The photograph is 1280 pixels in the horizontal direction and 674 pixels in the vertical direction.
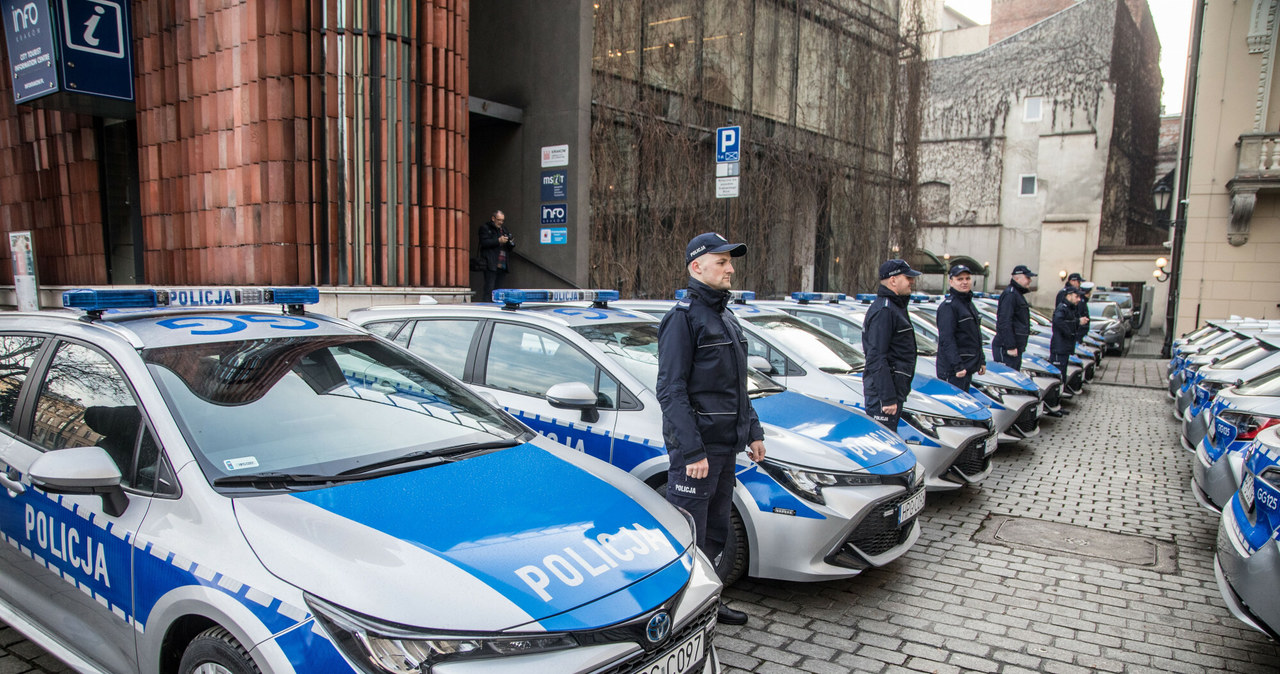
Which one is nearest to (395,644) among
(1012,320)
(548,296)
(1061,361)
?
(548,296)

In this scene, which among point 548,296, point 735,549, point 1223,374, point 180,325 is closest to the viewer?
point 180,325

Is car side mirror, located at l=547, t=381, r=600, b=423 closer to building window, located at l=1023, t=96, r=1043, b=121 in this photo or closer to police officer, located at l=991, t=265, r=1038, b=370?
police officer, located at l=991, t=265, r=1038, b=370

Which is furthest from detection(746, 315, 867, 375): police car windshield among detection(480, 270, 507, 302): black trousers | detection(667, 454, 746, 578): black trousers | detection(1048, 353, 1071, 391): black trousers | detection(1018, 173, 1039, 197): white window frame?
detection(1018, 173, 1039, 197): white window frame

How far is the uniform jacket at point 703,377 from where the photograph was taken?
11.6 feet

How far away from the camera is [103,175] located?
13.3 metres

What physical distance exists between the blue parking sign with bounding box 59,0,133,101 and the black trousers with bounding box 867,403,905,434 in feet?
34.5

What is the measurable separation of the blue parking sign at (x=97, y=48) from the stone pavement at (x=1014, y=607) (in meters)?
10.9

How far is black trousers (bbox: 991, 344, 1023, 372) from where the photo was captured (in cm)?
935

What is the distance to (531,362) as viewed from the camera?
4711mm

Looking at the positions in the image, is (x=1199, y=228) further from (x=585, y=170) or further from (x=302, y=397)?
(x=302, y=397)

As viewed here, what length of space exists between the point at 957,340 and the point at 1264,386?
2.29m

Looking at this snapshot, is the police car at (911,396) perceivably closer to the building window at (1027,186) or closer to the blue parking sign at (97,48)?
the blue parking sign at (97,48)

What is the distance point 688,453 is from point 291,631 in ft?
6.17

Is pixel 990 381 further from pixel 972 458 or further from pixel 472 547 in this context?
pixel 472 547
